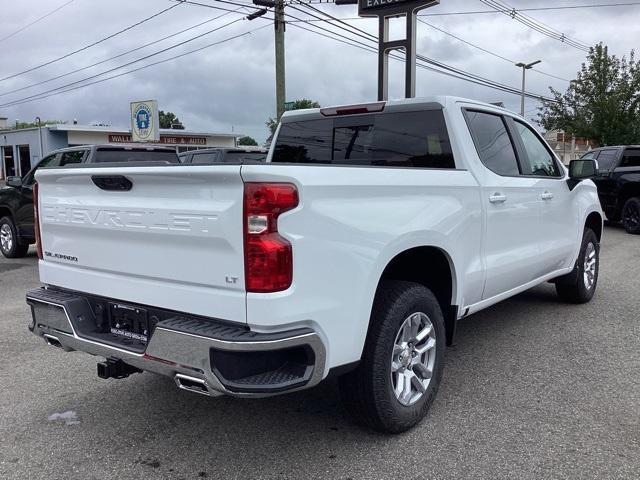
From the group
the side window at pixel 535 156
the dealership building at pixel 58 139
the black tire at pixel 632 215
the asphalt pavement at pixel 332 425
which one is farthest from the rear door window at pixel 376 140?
the dealership building at pixel 58 139

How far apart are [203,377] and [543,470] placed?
5.98 feet

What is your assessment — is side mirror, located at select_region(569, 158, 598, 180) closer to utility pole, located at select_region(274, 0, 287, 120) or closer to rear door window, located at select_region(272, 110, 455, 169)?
rear door window, located at select_region(272, 110, 455, 169)

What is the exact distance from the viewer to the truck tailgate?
2646 millimetres

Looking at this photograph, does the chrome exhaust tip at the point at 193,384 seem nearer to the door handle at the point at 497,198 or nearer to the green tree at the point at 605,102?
the door handle at the point at 497,198

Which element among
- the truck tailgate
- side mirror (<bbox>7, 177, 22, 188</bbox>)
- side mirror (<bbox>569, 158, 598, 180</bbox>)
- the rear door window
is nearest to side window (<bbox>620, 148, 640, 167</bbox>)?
side mirror (<bbox>569, 158, 598, 180</bbox>)

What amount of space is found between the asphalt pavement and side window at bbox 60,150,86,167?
187 inches

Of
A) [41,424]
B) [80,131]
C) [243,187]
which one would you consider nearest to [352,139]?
[243,187]

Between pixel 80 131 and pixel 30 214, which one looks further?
pixel 80 131

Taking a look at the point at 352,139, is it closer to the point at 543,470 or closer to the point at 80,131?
the point at 543,470

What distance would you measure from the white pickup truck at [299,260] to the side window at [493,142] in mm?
25

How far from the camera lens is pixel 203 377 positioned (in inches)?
103

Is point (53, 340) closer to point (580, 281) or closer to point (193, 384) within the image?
point (193, 384)

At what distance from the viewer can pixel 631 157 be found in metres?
14.2

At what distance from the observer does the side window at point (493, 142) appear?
4.32 m
